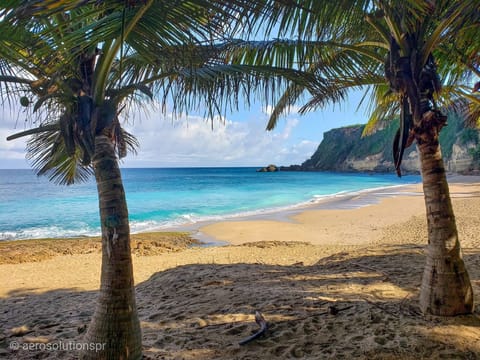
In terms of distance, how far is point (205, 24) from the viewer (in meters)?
1.70

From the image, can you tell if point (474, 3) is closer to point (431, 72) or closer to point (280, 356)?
point (431, 72)

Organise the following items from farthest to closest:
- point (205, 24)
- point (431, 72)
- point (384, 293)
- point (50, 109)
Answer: point (384, 293) → point (50, 109) → point (431, 72) → point (205, 24)

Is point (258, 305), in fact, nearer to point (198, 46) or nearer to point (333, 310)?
point (333, 310)

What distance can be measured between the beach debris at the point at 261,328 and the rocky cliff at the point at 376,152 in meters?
36.0

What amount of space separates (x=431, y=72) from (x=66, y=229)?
49.9 ft

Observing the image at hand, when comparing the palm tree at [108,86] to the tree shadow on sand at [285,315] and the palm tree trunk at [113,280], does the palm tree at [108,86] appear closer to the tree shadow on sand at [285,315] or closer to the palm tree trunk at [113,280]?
the palm tree trunk at [113,280]

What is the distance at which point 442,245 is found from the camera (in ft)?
8.44

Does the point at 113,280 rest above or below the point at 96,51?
below

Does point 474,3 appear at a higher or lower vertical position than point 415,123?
higher

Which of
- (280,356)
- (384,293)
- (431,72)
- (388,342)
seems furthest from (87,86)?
(384,293)

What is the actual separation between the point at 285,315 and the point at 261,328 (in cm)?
38

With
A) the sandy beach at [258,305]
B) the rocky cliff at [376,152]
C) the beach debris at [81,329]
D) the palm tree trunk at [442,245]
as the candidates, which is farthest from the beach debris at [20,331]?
the rocky cliff at [376,152]

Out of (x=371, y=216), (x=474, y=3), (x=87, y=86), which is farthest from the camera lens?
(x=371, y=216)

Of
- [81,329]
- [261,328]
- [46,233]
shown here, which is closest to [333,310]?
[261,328]
